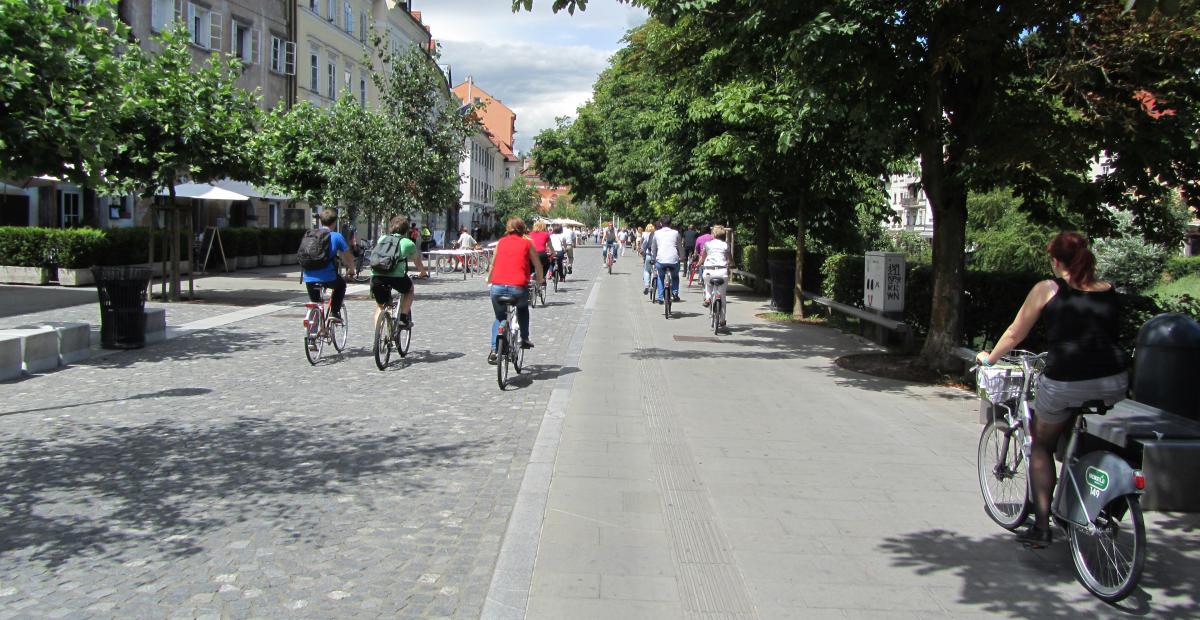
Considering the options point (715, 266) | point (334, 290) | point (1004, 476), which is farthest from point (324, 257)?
point (1004, 476)

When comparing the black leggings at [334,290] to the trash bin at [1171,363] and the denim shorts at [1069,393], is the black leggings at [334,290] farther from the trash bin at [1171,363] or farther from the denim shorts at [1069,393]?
the denim shorts at [1069,393]

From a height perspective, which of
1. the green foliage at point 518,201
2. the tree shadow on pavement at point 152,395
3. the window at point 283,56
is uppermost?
the window at point 283,56

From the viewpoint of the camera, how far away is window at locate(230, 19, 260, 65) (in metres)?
34.8

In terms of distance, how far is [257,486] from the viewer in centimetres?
614

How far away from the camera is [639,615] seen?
13.8 feet

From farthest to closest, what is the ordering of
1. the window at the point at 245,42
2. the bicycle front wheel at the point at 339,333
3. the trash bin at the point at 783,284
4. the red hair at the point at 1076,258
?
1. the window at the point at 245,42
2. the trash bin at the point at 783,284
3. the bicycle front wheel at the point at 339,333
4. the red hair at the point at 1076,258

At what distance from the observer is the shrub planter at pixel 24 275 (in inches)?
800

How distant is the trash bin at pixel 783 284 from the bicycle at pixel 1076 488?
15.0 meters

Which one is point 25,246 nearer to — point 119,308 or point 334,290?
point 119,308

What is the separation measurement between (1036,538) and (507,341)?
19.5 feet

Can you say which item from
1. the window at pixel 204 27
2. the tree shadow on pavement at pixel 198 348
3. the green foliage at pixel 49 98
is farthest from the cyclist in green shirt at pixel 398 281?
the window at pixel 204 27

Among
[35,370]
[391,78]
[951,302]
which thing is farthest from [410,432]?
[391,78]

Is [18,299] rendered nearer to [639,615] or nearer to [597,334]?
[597,334]

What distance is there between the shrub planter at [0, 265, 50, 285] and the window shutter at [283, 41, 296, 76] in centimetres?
1992
